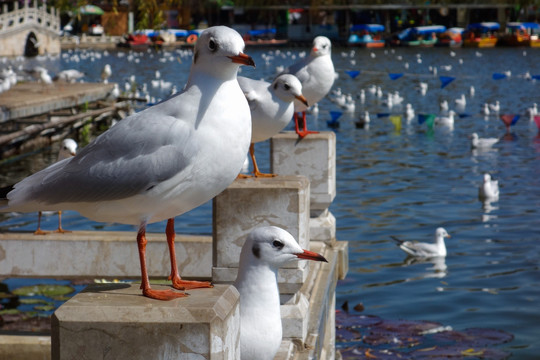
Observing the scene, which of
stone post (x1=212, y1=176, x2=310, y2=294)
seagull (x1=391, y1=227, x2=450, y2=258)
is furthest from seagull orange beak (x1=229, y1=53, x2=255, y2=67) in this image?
seagull (x1=391, y1=227, x2=450, y2=258)

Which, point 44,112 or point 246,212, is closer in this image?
point 246,212

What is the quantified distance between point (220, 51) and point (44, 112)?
21.1m

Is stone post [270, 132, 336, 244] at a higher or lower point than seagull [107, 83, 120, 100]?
higher

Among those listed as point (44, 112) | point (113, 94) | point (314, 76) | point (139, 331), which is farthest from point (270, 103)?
point (113, 94)

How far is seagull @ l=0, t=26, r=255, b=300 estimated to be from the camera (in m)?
3.77

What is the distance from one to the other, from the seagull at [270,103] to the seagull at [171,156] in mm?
2356

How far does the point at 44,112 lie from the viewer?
Result: 2395 centimetres

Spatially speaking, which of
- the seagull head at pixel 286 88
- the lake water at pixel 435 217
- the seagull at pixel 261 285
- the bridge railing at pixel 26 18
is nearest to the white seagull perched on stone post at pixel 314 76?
the seagull head at pixel 286 88

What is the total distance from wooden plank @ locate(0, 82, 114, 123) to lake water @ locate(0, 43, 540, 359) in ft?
5.09

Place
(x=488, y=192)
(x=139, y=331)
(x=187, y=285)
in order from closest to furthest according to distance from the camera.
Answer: (x=139, y=331) < (x=187, y=285) < (x=488, y=192)

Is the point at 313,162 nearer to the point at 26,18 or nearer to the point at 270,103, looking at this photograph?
the point at 270,103

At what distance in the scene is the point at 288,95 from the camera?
21.1ft

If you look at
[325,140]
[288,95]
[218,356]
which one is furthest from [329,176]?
[218,356]

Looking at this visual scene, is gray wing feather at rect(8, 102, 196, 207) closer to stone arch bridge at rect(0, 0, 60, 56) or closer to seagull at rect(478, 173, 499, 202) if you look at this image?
seagull at rect(478, 173, 499, 202)
